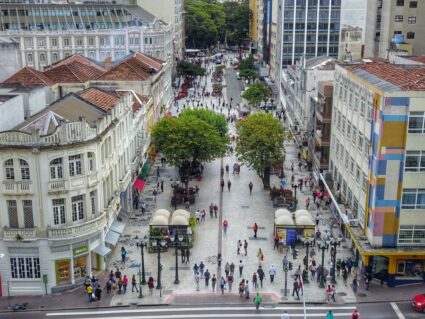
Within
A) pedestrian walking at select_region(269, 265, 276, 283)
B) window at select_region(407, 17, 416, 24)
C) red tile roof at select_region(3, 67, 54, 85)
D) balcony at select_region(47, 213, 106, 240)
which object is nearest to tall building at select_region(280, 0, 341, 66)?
window at select_region(407, 17, 416, 24)

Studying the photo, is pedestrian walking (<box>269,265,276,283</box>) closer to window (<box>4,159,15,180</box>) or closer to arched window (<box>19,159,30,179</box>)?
arched window (<box>19,159,30,179</box>)

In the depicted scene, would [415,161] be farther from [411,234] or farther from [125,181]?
[125,181]

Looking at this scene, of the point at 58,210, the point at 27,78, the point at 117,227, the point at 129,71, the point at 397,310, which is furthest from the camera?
the point at 129,71

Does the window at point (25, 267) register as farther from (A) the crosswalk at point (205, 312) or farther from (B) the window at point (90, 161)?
(B) the window at point (90, 161)

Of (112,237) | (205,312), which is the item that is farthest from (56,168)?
(205,312)

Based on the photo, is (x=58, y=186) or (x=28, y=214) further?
(x=28, y=214)

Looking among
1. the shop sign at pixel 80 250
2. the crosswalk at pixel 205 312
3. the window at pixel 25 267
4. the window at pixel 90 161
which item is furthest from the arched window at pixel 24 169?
the crosswalk at pixel 205 312

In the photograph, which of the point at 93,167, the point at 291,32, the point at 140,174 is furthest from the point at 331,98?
the point at 291,32
